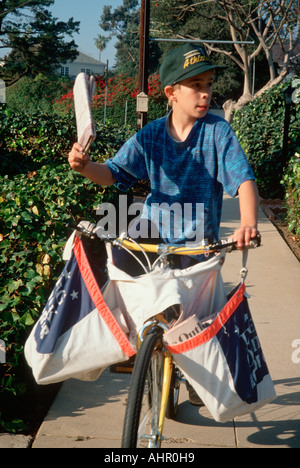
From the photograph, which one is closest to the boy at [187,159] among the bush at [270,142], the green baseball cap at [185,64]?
the green baseball cap at [185,64]

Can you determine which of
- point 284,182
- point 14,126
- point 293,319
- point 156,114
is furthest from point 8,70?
point 293,319

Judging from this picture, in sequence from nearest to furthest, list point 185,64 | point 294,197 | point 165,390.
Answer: point 165,390, point 185,64, point 294,197

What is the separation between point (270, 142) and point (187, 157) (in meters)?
10.4

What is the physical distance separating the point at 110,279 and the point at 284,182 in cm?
787

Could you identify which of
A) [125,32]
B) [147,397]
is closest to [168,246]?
[147,397]

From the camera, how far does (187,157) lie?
2.89 meters

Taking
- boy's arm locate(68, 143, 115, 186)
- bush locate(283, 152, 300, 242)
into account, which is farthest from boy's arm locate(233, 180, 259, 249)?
bush locate(283, 152, 300, 242)

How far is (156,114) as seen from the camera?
38.9 m

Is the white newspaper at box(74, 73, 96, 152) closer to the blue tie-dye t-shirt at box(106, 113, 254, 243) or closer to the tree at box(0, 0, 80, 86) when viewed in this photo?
the blue tie-dye t-shirt at box(106, 113, 254, 243)

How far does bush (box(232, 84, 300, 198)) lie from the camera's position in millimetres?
12011

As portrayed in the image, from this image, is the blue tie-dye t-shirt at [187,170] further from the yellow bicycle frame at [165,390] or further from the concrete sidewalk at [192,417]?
the concrete sidewalk at [192,417]

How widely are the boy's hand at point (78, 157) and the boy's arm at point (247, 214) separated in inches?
28.1

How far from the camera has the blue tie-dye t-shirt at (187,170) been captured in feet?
9.26

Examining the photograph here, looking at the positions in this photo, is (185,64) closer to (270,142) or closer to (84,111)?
(84,111)
